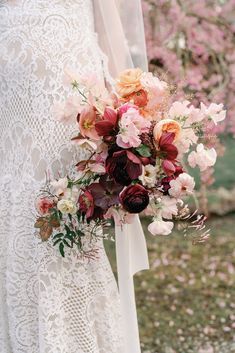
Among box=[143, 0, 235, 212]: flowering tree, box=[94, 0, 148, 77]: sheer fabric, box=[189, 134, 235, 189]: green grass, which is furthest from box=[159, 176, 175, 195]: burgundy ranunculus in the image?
box=[189, 134, 235, 189]: green grass

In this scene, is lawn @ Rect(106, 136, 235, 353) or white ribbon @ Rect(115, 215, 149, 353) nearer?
white ribbon @ Rect(115, 215, 149, 353)

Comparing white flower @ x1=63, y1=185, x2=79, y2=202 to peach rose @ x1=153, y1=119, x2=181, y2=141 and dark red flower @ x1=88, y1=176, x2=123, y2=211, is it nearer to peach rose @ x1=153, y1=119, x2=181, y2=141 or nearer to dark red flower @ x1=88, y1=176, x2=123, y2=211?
dark red flower @ x1=88, y1=176, x2=123, y2=211

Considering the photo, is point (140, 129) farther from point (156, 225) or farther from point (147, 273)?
point (147, 273)

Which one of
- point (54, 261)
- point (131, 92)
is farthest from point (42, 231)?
point (131, 92)

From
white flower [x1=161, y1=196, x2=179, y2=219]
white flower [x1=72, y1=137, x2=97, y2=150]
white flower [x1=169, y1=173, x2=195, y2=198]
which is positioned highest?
white flower [x1=72, y1=137, x2=97, y2=150]

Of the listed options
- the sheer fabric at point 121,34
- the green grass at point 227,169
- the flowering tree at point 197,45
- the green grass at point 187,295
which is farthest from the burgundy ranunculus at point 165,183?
the green grass at point 227,169

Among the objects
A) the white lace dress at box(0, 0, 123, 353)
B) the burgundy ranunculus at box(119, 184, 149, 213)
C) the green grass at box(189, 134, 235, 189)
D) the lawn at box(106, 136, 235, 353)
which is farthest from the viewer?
the green grass at box(189, 134, 235, 189)

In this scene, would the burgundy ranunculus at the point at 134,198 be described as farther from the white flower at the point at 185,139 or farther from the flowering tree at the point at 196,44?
the flowering tree at the point at 196,44

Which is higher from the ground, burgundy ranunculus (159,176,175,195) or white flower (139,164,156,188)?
white flower (139,164,156,188)

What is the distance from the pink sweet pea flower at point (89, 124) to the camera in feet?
7.12

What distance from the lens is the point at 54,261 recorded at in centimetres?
241

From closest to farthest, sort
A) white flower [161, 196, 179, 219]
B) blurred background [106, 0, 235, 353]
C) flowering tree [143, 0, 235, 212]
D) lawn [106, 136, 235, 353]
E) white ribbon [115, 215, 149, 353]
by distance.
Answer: white flower [161, 196, 179, 219], white ribbon [115, 215, 149, 353], lawn [106, 136, 235, 353], blurred background [106, 0, 235, 353], flowering tree [143, 0, 235, 212]

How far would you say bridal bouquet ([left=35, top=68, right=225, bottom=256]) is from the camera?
2129 mm

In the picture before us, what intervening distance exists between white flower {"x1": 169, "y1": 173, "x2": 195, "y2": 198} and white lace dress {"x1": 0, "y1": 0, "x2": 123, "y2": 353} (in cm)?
41
